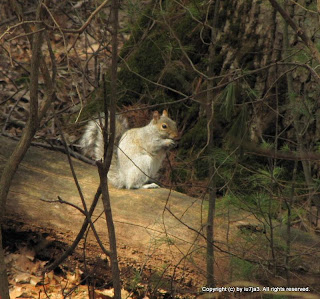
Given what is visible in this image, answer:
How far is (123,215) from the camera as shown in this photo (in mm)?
3244

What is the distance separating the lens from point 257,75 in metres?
3.98

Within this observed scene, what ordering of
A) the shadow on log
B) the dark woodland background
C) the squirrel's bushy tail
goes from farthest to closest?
the squirrel's bushy tail → the shadow on log → the dark woodland background

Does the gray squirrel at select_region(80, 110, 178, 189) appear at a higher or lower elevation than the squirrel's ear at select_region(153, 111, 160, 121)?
lower

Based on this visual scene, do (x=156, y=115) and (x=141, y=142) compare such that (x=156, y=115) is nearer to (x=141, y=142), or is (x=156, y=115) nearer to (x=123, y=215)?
(x=141, y=142)

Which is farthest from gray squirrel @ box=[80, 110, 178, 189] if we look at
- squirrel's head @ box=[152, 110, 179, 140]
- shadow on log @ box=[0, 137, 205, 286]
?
shadow on log @ box=[0, 137, 205, 286]

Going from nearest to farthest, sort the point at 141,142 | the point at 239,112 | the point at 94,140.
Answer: the point at 239,112, the point at 94,140, the point at 141,142

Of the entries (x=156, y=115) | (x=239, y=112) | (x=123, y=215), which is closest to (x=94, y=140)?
(x=156, y=115)

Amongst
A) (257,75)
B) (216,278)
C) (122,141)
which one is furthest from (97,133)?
(216,278)

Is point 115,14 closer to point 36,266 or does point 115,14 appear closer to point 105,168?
point 105,168

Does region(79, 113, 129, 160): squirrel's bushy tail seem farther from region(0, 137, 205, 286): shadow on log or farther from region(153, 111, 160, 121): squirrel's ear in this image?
region(0, 137, 205, 286): shadow on log

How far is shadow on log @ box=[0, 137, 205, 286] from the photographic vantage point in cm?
302

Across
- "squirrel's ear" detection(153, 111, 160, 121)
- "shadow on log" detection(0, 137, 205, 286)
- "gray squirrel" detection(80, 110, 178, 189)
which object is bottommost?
"shadow on log" detection(0, 137, 205, 286)

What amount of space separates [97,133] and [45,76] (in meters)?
2.16

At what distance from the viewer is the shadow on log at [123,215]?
3.02 metres
